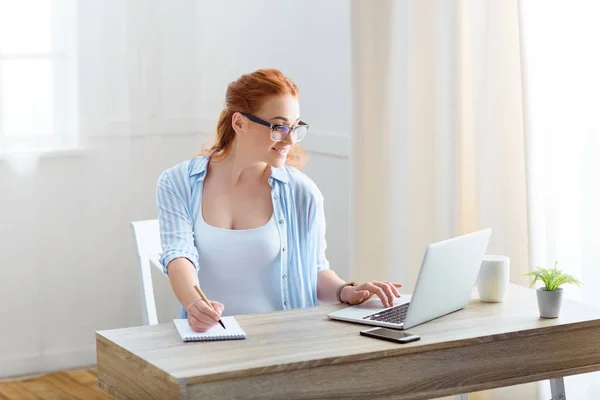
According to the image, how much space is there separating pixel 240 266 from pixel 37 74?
7.04 feet

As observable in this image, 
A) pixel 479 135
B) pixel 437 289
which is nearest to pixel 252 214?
pixel 437 289

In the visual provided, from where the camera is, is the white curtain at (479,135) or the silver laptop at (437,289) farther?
the white curtain at (479,135)

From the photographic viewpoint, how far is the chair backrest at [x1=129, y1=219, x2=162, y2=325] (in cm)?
296

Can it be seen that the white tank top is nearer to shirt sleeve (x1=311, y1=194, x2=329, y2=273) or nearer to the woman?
the woman

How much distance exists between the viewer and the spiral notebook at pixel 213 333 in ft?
7.04

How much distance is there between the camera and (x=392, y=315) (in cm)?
235

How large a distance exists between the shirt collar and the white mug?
0.57m

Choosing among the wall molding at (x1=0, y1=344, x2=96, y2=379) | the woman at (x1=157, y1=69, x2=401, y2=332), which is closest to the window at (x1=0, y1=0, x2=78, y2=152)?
the wall molding at (x1=0, y1=344, x2=96, y2=379)

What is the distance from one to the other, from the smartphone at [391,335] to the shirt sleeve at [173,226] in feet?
1.77

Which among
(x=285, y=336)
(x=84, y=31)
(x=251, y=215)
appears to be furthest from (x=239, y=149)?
(x=84, y=31)

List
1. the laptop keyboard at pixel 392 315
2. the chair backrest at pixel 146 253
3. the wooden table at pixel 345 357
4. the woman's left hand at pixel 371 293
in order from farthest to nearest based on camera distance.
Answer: the chair backrest at pixel 146 253 < the woman's left hand at pixel 371 293 < the laptop keyboard at pixel 392 315 < the wooden table at pixel 345 357

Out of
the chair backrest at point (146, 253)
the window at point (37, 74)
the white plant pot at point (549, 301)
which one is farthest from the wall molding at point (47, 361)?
the white plant pot at point (549, 301)

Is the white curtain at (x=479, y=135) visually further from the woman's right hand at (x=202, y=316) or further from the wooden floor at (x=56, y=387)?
the wooden floor at (x=56, y=387)

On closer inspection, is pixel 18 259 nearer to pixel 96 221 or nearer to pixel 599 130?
pixel 96 221
